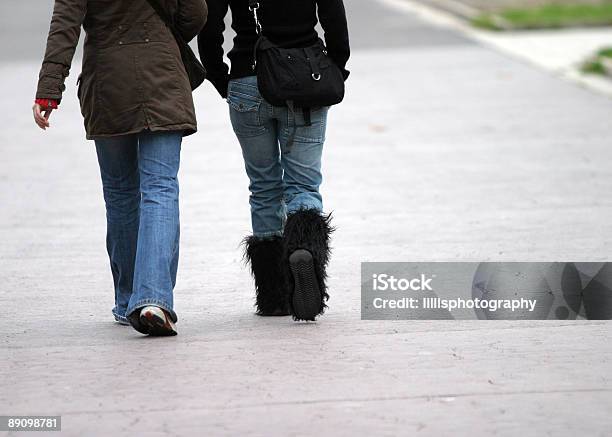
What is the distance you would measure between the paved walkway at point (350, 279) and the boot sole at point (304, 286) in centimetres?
10

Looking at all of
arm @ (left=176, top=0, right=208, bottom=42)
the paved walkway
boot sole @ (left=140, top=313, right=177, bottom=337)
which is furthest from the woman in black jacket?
boot sole @ (left=140, top=313, right=177, bottom=337)

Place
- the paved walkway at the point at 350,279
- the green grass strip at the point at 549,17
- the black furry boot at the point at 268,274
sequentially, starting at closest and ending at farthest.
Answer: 1. the paved walkway at the point at 350,279
2. the black furry boot at the point at 268,274
3. the green grass strip at the point at 549,17

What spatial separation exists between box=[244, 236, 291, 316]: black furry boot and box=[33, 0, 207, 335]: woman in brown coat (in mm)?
495

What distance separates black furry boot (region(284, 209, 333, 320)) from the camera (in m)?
6.36

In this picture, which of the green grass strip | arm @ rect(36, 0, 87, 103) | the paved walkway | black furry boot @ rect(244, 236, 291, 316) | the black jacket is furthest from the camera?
the green grass strip

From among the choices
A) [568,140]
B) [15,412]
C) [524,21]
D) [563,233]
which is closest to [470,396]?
[15,412]

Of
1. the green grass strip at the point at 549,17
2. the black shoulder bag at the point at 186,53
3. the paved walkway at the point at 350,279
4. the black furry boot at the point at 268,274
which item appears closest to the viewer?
the paved walkway at the point at 350,279

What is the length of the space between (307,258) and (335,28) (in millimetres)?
990

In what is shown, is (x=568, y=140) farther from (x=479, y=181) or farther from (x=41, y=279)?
(x=41, y=279)

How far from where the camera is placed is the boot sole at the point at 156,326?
20.3 ft

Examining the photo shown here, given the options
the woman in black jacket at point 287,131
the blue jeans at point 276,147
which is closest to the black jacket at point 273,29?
the woman in black jacket at point 287,131

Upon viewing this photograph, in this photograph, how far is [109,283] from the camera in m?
7.85

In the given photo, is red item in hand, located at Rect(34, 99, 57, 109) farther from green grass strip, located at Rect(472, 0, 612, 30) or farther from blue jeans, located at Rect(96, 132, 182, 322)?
green grass strip, located at Rect(472, 0, 612, 30)

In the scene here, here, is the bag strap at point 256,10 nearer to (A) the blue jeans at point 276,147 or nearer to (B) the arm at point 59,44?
(A) the blue jeans at point 276,147
